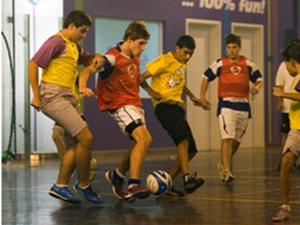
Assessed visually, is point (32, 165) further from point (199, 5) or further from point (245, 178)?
point (199, 5)

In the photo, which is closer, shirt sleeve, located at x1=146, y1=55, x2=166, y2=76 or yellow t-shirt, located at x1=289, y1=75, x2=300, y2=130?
yellow t-shirt, located at x1=289, y1=75, x2=300, y2=130

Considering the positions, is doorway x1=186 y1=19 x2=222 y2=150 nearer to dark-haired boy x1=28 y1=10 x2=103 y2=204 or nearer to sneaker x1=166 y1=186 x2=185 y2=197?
sneaker x1=166 y1=186 x2=185 y2=197

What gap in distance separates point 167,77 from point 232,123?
230cm

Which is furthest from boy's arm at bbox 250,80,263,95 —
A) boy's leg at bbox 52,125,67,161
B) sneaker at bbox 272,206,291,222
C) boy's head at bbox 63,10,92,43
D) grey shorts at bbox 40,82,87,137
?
sneaker at bbox 272,206,291,222

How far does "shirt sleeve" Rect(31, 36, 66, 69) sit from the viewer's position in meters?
10.5

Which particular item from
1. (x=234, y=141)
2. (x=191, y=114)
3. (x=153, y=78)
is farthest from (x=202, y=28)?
(x=153, y=78)

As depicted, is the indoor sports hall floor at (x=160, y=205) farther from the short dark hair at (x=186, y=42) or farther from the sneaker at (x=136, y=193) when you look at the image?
the short dark hair at (x=186, y=42)

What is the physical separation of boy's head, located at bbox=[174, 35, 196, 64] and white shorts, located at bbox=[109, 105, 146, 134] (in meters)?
1.57

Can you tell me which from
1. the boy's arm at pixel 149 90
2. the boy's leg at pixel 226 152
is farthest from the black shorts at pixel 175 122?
the boy's leg at pixel 226 152

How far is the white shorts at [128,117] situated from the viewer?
10805 mm

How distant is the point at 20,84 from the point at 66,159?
10.1m

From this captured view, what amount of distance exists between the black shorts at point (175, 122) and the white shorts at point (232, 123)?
Result: 6.72ft

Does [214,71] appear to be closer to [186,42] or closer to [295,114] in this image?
[186,42]

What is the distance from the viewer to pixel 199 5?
990 inches
